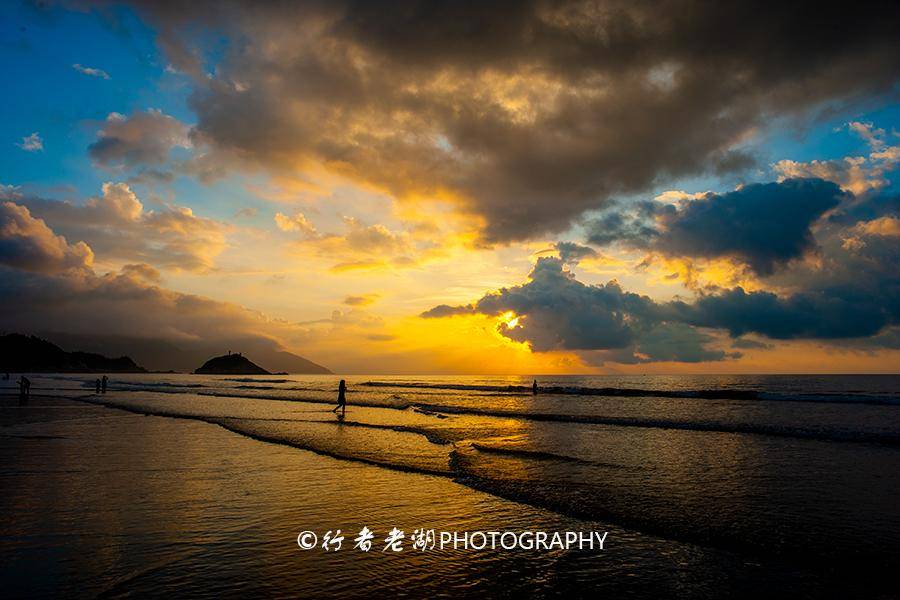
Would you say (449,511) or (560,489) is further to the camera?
(560,489)

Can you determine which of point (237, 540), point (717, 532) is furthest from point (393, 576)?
point (717, 532)

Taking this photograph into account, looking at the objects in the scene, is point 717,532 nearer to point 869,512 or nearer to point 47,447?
point 869,512

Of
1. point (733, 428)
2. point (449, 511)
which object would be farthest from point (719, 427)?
point (449, 511)

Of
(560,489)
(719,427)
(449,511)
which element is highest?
(449,511)

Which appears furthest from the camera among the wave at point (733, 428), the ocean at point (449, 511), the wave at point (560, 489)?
the wave at point (733, 428)

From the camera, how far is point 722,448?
23.5 m

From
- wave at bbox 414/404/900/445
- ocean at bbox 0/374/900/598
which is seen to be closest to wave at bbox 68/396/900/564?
ocean at bbox 0/374/900/598

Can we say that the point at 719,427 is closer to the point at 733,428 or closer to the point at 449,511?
the point at 733,428

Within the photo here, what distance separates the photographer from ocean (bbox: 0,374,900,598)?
7969 millimetres

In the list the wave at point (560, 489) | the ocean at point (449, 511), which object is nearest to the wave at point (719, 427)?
the ocean at point (449, 511)

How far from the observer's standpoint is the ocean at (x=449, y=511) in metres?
7.97

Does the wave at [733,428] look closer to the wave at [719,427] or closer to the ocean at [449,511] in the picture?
the wave at [719,427]

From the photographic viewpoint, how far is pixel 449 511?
39.3 ft

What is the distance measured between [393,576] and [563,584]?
2.74m
